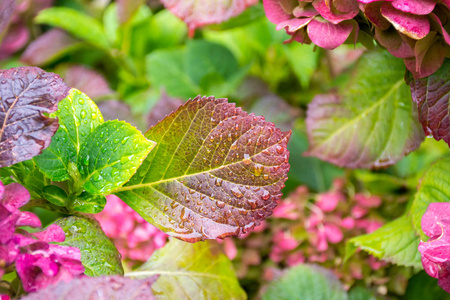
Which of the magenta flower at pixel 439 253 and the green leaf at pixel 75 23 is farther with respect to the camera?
the green leaf at pixel 75 23

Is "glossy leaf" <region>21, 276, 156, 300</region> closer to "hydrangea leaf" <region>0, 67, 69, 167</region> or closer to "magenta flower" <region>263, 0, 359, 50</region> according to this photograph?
"hydrangea leaf" <region>0, 67, 69, 167</region>

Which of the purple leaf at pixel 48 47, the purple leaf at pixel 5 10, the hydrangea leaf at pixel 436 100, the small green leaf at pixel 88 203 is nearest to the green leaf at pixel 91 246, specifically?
the small green leaf at pixel 88 203

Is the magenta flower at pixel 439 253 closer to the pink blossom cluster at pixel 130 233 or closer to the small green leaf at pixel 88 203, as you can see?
the small green leaf at pixel 88 203

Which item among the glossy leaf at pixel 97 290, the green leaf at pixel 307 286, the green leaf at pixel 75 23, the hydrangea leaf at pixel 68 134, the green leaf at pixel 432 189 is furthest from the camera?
the green leaf at pixel 75 23

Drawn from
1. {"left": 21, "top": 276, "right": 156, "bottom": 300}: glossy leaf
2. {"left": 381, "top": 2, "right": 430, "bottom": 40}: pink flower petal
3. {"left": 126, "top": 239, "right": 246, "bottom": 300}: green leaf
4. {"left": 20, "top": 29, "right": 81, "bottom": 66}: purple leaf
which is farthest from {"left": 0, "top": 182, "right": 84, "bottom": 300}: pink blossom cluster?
{"left": 20, "top": 29, "right": 81, "bottom": 66}: purple leaf

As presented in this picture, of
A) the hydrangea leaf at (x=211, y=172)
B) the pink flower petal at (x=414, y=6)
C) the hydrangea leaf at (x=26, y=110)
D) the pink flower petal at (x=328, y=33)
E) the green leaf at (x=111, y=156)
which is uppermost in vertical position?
the hydrangea leaf at (x=26, y=110)

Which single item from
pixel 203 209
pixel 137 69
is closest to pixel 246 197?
pixel 203 209

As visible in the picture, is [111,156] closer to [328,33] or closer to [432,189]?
[328,33]
